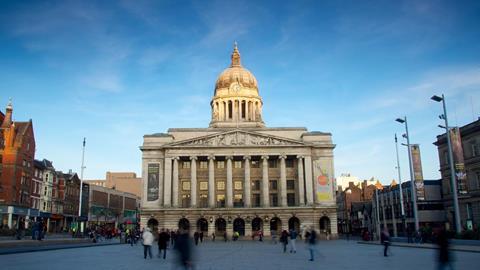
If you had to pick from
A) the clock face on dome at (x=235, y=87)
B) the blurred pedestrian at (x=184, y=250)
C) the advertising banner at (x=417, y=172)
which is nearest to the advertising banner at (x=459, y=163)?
the advertising banner at (x=417, y=172)

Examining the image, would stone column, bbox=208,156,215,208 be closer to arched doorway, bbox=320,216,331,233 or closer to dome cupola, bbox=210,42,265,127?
dome cupola, bbox=210,42,265,127

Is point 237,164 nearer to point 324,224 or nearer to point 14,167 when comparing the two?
point 324,224

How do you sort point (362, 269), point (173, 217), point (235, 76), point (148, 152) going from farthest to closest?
point (235, 76) → point (148, 152) → point (173, 217) → point (362, 269)

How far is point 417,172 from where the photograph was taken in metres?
45.1

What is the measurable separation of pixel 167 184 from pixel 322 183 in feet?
93.7

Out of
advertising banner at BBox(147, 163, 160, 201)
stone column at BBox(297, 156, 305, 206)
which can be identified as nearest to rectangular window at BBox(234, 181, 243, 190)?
stone column at BBox(297, 156, 305, 206)

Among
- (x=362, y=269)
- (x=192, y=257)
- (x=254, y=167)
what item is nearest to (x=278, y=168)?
(x=254, y=167)

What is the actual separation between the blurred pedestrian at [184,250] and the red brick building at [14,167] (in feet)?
209

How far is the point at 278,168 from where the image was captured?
87125 millimetres

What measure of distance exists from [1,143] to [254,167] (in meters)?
43.9

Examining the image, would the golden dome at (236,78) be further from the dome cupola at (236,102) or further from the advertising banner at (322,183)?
the advertising banner at (322,183)

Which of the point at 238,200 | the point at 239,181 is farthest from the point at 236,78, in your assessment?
the point at 238,200

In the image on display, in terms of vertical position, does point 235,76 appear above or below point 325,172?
above

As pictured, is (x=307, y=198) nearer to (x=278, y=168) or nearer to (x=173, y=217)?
(x=278, y=168)
